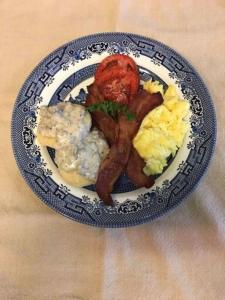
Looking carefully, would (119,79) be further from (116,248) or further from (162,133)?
(116,248)

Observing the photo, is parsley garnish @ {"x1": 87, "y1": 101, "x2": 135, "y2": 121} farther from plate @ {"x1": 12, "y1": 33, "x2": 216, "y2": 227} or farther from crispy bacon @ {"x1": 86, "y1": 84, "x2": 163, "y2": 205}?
plate @ {"x1": 12, "y1": 33, "x2": 216, "y2": 227}

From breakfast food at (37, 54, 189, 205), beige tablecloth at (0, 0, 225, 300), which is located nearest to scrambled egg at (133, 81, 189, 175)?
breakfast food at (37, 54, 189, 205)

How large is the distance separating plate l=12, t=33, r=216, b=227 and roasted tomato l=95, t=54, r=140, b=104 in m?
0.03

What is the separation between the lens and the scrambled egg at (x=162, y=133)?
3.10 ft

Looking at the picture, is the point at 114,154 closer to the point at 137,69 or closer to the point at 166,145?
the point at 166,145

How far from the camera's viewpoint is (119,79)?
1035 millimetres

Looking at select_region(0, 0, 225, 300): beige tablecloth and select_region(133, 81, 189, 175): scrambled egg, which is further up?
select_region(133, 81, 189, 175): scrambled egg

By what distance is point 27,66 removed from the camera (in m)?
1.15

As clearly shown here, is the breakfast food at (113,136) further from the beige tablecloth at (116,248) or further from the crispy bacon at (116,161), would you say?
the beige tablecloth at (116,248)

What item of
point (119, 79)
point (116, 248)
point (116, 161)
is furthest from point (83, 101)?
point (116, 248)

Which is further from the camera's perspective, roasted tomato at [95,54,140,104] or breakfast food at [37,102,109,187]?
roasted tomato at [95,54,140,104]

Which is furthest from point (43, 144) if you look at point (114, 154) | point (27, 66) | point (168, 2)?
point (168, 2)

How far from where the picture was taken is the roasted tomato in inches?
40.7

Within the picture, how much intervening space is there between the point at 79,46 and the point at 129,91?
181 mm
